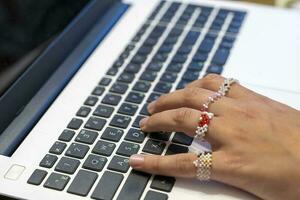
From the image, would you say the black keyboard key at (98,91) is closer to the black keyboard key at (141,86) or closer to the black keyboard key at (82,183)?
the black keyboard key at (141,86)

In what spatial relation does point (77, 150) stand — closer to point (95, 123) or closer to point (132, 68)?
point (95, 123)

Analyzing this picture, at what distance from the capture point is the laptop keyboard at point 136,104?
55cm

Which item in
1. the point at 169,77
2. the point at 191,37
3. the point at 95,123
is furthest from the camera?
the point at 191,37

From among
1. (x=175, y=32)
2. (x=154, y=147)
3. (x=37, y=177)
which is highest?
(x=175, y=32)

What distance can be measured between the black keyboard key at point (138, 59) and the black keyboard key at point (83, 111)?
5.9 inches

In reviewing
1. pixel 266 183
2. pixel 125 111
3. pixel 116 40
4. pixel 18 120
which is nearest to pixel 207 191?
pixel 266 183

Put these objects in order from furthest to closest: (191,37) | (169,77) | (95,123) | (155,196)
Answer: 1. (191,37)
2. (169,77)
3. (95,123)
4. (155,196)

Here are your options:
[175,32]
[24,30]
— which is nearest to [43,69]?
[24,30]

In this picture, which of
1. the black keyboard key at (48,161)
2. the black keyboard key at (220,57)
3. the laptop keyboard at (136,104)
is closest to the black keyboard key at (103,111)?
the laptop keyboard at (136,104)

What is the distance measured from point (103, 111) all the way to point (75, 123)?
0.05m

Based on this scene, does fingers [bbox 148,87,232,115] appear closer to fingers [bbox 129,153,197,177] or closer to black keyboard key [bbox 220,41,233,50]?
fingers [bbox 129,153,197,177]

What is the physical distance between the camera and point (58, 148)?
60 centimetres

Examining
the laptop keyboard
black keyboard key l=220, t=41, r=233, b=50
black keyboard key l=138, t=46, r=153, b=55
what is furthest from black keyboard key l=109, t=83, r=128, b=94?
black keyboard key l=220, t=41, r=233, b=50

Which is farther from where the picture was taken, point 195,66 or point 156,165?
point 195,66
